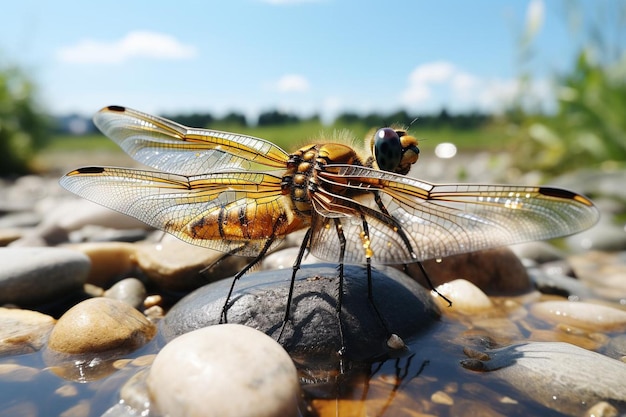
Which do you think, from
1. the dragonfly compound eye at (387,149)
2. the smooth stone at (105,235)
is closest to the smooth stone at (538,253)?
the dragonfly compound eye at (387,149)

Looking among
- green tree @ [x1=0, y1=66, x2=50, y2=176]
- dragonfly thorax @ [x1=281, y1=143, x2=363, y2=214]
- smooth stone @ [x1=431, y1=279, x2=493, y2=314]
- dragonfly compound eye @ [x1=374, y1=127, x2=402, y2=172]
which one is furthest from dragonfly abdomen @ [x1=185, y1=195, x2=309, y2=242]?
green tree @ [x1=0, y1=66, x2=50, y2=176]

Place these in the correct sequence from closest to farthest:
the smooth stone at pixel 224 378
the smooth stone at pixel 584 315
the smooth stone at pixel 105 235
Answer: the smooth stone at pixel 224 378
the smooth stone at pixel 584 315
the smooth stone at pixel 105 235

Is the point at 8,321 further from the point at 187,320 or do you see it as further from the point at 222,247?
the point at 222,247

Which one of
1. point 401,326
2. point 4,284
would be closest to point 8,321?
point 4,284

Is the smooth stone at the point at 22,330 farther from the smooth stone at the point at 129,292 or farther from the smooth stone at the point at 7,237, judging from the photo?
the smooth stone at the point at 7,237

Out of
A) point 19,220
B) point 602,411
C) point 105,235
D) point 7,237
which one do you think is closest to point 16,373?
point 7,237

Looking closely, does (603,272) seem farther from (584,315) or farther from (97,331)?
(97,331)
